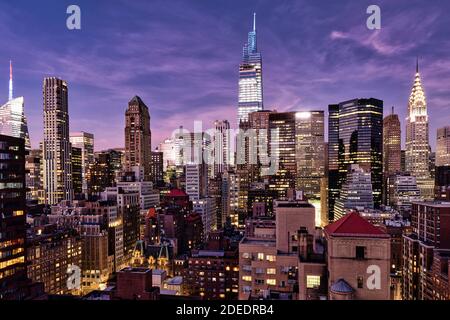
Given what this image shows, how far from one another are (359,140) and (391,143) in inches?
329

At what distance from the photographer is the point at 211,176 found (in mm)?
43906

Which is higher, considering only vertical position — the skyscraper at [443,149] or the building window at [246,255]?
the skyscraper at [443,149]

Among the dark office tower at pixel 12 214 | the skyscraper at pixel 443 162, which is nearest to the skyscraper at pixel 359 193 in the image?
the skyscraper at pixel 443 162

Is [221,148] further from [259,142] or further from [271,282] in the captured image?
[271,282]

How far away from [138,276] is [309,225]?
250 inches

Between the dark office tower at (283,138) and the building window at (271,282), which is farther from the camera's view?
the dark office tower at (283,138)

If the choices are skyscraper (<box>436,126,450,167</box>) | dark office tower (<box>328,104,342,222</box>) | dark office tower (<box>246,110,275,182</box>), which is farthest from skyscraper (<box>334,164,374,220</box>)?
dark office tower (<box>246,110,275,182</box>)

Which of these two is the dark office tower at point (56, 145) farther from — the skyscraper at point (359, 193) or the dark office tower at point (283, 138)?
the dark office tower at point (283, 138)

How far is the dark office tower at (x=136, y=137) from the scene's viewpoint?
4903 cm

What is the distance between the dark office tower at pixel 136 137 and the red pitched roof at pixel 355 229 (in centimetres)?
4353

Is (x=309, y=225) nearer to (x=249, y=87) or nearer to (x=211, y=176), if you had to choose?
(x=211, y=176)
